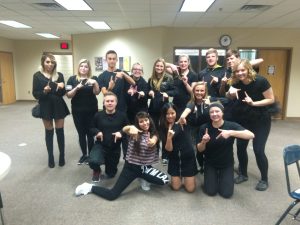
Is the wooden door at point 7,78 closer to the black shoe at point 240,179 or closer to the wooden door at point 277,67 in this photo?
the wooden door at point 277,67

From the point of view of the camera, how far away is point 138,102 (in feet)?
10.3

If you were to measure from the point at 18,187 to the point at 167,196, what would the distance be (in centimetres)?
154

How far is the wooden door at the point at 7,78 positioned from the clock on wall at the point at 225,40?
7.29 meters

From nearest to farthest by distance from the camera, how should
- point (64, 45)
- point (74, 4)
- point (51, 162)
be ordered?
point (51, 162)
point (74, 4)
point (64, 45)

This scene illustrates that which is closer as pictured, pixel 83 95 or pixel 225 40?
pixel 83 95

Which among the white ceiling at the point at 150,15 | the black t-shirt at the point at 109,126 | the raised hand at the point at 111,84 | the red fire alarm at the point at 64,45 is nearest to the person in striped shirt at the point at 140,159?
the black t-shirt at the point at 109,126

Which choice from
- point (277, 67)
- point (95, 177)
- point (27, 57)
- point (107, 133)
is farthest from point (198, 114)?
point (27, 57)

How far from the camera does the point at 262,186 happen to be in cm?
266

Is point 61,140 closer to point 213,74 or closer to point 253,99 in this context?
point 213,74

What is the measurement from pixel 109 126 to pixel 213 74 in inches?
50.8

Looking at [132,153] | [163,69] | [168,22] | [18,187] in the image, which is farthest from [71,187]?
[168,22]

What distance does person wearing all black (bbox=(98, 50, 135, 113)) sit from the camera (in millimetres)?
3016

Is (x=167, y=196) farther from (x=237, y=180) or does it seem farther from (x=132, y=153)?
(x=237, y=180)

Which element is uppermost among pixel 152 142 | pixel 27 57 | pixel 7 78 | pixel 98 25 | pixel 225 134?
pixel 98 25
